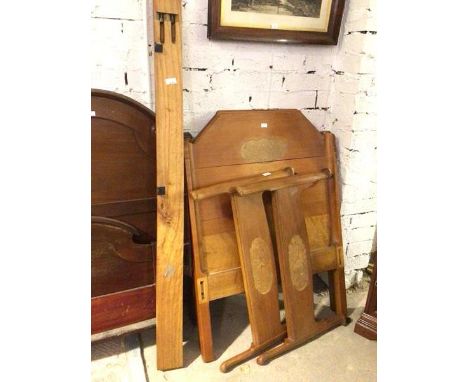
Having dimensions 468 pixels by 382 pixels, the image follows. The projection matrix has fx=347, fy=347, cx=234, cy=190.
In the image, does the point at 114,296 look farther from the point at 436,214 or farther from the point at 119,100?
the point at 436,214

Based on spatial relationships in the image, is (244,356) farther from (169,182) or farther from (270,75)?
(270,75)

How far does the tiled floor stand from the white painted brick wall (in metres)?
0.51

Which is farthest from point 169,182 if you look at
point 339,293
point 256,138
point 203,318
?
point 339,293

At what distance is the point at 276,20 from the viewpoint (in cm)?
127

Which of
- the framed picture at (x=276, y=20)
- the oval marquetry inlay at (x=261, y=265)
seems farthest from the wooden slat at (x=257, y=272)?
the framed picture at (x=276, y=20)

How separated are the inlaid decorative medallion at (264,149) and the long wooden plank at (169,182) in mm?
291

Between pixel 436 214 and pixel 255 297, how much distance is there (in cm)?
89

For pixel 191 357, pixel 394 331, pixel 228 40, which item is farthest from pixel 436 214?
pixel 191 357

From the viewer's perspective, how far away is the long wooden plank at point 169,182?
1062 mm

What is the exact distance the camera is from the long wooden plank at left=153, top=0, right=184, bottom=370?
106cm

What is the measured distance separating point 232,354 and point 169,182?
0.73 metres

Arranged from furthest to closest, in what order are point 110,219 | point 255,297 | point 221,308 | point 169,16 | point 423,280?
point 221,308 → point 255,297 → point 110,219 → point 169,16 → point 423,280

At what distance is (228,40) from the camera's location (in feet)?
4.13

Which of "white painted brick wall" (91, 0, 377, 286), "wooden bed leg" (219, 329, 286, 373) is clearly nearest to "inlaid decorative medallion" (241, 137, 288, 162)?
"white painted brick wall" (91, 0, 377, 286)
